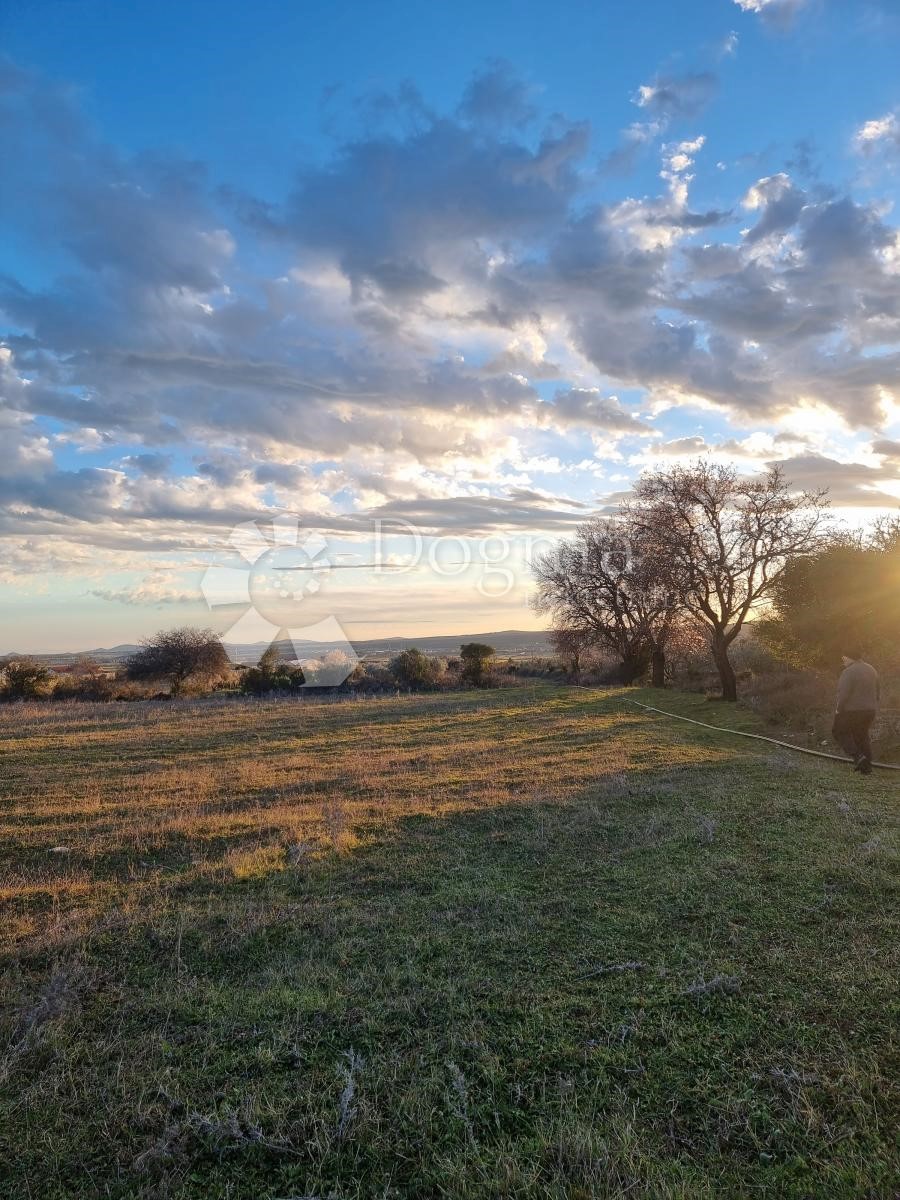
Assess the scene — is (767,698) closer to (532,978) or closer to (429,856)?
(429,856)

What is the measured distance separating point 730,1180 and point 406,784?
8.64 metres

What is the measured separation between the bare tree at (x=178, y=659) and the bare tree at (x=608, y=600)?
25.7 metres

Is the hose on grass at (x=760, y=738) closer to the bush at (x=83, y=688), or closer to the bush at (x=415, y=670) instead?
the bush at (x=415, y=670)

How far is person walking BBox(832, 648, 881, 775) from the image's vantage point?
10.4m

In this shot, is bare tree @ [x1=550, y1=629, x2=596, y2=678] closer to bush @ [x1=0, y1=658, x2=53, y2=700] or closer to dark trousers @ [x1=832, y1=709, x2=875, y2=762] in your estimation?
dark trousers @ [x1=832, y1=709, x2=875, y2=762]

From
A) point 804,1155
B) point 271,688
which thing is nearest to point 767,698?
point 804,1155

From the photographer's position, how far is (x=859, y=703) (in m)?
10.5

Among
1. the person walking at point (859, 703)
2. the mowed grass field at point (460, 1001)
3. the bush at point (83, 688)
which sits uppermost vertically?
the person walking at point (859, 703)

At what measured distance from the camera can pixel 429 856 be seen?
6.61 metres

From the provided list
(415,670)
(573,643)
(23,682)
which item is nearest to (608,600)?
(573,643)

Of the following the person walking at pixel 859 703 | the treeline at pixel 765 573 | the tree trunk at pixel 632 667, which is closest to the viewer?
the person walking at pixel 859 703

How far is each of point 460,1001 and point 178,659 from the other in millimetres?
49528

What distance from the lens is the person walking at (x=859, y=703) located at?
10.4m

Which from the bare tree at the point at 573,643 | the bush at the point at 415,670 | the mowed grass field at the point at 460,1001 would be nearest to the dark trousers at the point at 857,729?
the mowed grass field at the point at 460,1001
